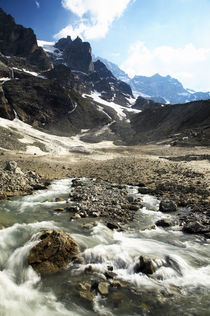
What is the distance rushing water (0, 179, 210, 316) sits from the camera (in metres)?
6.63

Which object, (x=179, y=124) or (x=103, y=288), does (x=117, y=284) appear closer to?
(x=103, y=288)

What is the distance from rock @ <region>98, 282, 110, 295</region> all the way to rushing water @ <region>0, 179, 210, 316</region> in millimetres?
184

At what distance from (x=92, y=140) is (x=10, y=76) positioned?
77191 mm

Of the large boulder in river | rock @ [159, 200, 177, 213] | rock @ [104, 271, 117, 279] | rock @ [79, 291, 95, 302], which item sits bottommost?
rock @ [79, 291, 95, 302]

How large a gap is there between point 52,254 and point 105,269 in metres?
2.36

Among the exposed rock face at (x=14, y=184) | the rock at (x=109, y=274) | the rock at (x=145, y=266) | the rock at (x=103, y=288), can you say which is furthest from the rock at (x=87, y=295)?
the exposed rock face at (x=14, y=184)

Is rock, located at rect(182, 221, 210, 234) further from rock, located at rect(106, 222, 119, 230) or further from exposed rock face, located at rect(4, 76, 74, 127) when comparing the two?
exposed rock face, located at rect(4, 76, 74, 127)

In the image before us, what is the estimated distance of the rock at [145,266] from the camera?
27.2 feet

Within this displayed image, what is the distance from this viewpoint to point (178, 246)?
1034cm

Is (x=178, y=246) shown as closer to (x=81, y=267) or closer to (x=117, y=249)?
(x=117, y=249)

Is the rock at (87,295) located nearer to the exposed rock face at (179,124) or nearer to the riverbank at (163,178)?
the riverbank at (163,178)

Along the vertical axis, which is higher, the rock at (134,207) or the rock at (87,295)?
the rock at (134,207)

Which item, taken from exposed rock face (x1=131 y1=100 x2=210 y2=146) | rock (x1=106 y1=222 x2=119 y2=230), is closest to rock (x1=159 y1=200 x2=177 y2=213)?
rock (x1=106 y1=222 x2=119 y2=230)

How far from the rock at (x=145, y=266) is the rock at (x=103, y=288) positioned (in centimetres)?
158
